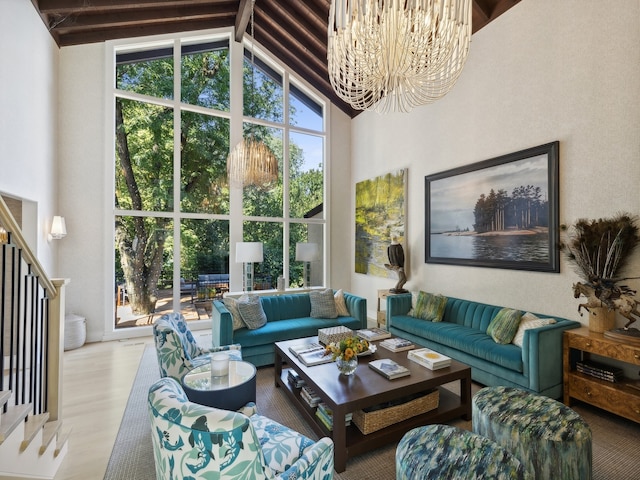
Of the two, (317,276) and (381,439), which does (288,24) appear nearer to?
(317,276)

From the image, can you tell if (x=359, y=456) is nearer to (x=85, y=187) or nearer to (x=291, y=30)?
(x=85, y=187)

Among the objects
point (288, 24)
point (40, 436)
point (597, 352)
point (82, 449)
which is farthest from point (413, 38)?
point (288, 24)

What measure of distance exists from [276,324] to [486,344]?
8.04ft

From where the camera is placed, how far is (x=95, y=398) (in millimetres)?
3070

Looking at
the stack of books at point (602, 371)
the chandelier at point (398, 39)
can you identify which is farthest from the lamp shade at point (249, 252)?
the stack of books at point (602, 371)

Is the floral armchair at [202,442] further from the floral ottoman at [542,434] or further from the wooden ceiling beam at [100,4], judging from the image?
the wooden ceiling beam at [100,4]

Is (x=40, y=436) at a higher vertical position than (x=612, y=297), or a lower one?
lower

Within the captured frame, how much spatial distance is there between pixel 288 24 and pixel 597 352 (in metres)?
6.43

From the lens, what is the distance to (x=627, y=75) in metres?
2.86

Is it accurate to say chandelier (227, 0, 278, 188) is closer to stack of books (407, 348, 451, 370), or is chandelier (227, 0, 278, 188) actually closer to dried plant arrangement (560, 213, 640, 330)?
stack of books (407, 348, 451, 370)

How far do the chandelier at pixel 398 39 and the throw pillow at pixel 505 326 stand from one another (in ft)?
8.01

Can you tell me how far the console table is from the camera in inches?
95.6

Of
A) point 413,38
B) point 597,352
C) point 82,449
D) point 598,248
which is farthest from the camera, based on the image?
point 598,248

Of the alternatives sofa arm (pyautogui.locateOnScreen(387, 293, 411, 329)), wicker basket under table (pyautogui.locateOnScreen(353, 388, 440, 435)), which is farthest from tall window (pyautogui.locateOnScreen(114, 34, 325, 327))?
wicker basket under table (pyautogui.locateOnScreen(353, 388, 440, 435))
